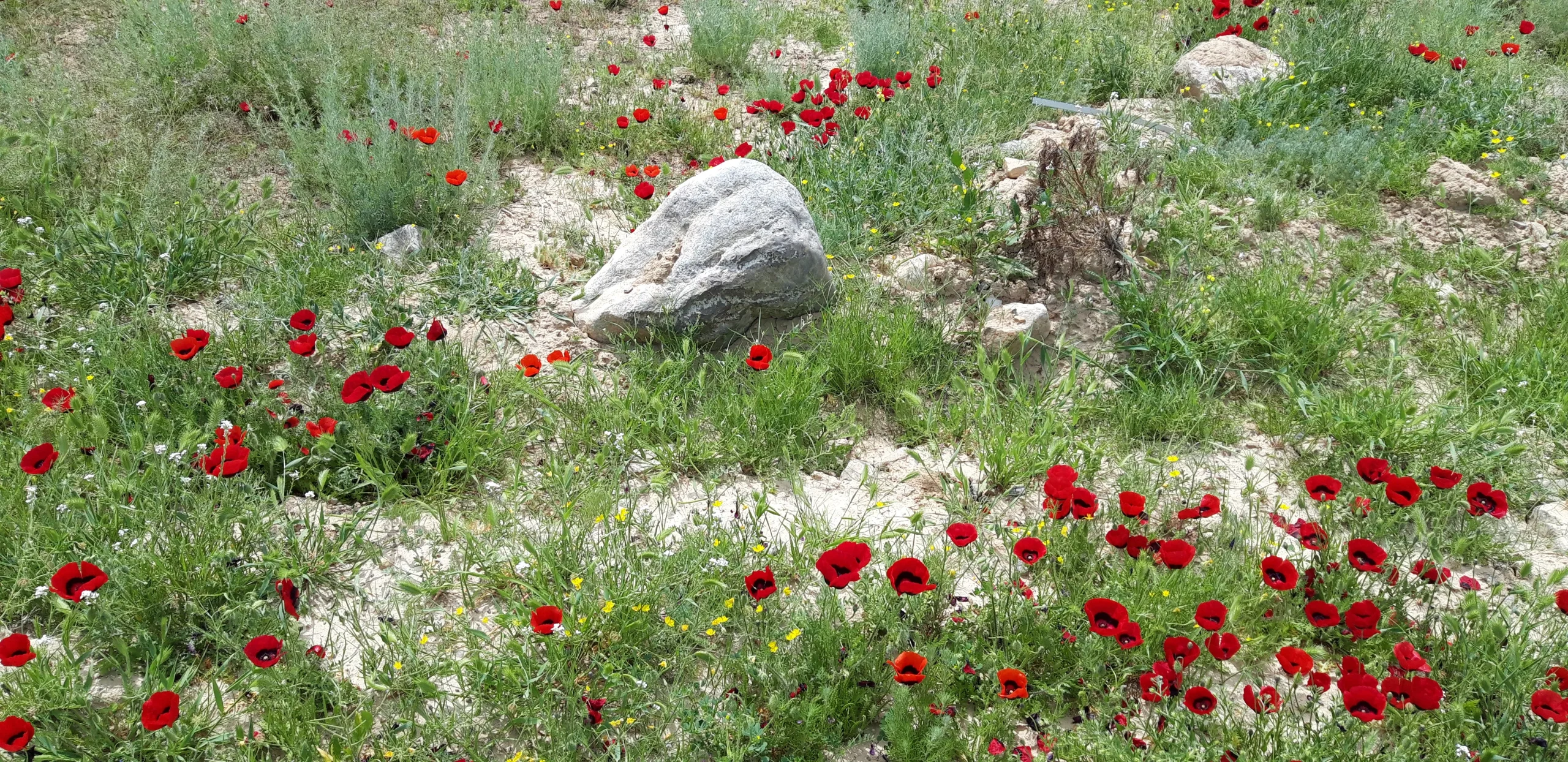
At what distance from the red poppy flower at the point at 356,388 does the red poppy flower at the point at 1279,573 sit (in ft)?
8.36

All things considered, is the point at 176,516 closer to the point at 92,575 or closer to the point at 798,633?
the point at 92,575

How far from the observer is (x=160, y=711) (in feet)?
7.07

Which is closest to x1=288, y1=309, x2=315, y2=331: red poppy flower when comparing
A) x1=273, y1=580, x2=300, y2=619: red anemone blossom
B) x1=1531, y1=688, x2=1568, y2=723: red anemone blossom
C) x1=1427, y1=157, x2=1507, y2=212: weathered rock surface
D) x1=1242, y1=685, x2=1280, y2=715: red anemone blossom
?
x1=273, y1=580, x2=300, y2=619: red anemone blossom

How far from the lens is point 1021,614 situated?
2.68m

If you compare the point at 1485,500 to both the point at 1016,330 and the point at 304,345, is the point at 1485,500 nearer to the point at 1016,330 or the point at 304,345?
the point at 1016,330

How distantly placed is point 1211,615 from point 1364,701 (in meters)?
0.34

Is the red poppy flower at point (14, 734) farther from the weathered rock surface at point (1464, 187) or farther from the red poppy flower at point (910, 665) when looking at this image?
the weathered rock surface at point (1464, 187)

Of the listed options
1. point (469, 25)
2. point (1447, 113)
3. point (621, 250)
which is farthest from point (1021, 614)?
point (469, 25)

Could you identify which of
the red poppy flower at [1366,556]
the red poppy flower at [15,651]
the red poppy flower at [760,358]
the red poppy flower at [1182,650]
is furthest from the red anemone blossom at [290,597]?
the red poppy flower at [1366,556]

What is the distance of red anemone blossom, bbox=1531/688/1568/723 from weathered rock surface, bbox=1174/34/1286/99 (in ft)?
13.6

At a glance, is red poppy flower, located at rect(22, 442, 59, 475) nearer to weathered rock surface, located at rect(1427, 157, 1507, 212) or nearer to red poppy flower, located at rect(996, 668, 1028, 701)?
red poppy flower, located at rect(996, 668, 1028, 701)

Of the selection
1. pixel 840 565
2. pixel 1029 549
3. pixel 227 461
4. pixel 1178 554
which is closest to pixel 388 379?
pixel 227 461

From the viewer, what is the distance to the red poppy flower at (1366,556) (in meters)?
2.51

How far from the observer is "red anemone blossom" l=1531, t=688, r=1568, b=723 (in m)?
2.08
